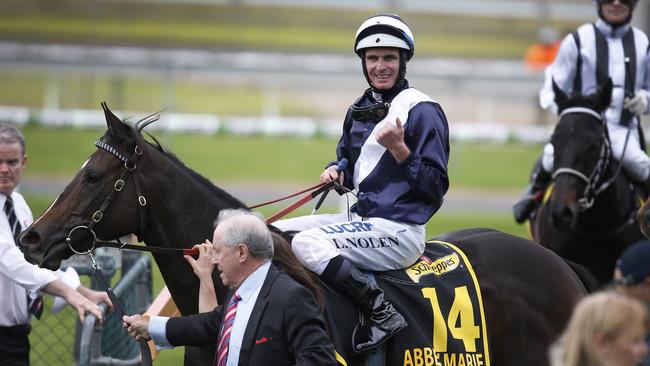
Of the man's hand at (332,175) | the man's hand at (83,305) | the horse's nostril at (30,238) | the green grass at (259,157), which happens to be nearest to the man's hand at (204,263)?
the man's hand at (83,305)

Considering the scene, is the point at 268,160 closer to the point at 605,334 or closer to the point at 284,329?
the point at 284,329

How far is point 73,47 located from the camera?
109 ft

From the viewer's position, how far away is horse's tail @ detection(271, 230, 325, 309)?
16.2ft

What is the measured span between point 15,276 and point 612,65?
197 inches

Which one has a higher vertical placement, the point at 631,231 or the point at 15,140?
the point at 15,140

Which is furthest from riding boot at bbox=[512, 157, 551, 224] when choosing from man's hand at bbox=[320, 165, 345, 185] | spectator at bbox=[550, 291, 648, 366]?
spectator at bbox=[550, 291, 648, 366]

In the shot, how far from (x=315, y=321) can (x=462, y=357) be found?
1296 mm

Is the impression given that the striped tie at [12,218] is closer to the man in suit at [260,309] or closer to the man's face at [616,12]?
the man in suit at [260,309]

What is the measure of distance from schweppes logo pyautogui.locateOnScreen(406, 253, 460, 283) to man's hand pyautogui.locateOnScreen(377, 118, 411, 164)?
603 mm

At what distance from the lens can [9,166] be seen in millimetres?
5824

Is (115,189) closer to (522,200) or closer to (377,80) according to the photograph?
(377,80)

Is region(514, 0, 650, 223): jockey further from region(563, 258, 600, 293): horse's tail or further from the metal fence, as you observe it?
the metal fence

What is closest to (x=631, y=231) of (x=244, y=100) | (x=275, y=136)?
(x=275, y=136)

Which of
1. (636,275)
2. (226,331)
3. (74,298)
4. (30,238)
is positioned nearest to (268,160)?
(74,298)
